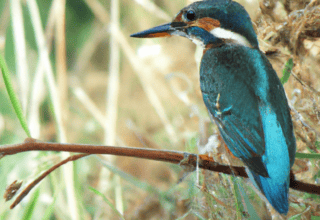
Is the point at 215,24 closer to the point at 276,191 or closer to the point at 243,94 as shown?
the point at 243,94

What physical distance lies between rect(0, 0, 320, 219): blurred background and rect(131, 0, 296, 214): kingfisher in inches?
4.2

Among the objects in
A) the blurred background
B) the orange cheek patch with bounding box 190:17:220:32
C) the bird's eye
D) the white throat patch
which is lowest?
the blurred background

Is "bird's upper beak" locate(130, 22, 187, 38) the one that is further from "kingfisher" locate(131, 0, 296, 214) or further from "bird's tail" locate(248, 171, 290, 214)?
"bird's tail" locate(248, 171, 290, 214)

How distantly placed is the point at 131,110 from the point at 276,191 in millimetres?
1479

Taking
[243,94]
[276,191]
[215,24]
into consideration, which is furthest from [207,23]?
[276,191]

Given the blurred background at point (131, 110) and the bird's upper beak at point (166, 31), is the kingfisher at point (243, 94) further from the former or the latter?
the blurred background at point (131, 110)

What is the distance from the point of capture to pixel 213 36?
56cm

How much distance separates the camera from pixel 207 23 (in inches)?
21.5

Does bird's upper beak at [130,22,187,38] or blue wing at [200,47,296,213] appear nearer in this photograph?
blue wing at [200,47,296,213]

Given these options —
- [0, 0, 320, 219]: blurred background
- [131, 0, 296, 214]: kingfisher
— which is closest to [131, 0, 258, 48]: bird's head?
[131, 0, 296, 214]: kingfisher

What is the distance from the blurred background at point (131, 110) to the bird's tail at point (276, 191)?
88 millimetres

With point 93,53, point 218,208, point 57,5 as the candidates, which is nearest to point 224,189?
point 218,208

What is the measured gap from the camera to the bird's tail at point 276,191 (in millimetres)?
457

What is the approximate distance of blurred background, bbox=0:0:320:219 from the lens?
0.64m
